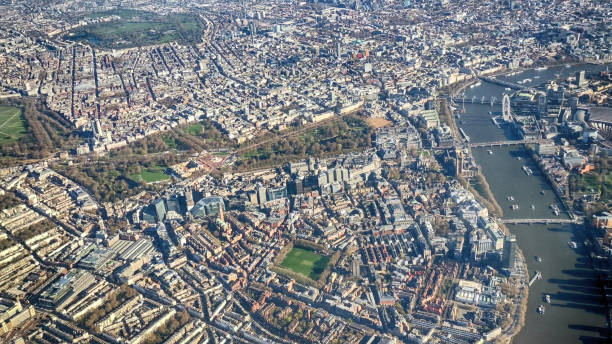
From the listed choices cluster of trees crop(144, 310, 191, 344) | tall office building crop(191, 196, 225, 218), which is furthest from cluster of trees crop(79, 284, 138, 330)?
tall office building crop(191, 196, 225, 218)

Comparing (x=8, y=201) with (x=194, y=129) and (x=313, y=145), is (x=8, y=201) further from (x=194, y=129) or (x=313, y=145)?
A: (x=313, y=145)

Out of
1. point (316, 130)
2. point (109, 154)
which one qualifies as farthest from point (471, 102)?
point (109, 154)

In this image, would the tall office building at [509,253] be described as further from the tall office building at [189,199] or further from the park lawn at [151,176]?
the park lawn at [151,176]

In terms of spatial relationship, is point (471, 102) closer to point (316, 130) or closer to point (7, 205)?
point (316, 130)

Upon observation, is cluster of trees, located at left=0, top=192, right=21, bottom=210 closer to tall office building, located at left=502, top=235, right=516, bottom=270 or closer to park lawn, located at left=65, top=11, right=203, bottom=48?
tall office building, located at left=502, top=235, right=516, bottom=270

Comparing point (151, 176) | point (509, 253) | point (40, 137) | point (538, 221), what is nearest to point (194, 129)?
point (151, 176)

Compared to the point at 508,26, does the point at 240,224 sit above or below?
below
